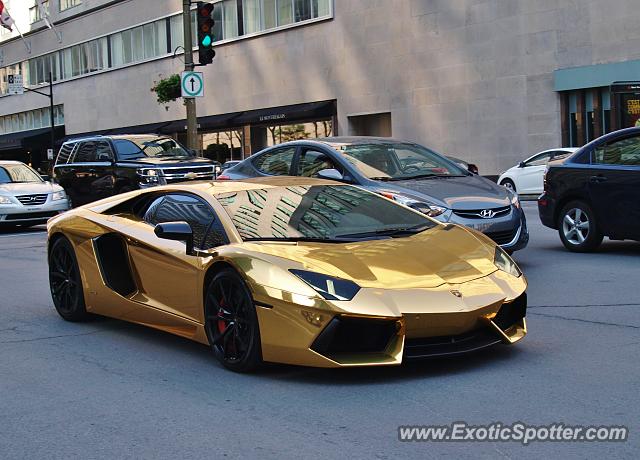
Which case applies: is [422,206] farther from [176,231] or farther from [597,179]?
[176,231]

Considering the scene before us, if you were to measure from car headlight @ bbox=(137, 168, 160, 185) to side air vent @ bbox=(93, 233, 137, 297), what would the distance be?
11.5 m

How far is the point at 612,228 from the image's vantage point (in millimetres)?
11477

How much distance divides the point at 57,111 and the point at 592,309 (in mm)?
59891

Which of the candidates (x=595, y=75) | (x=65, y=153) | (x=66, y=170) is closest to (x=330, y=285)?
(x=66, y=170)

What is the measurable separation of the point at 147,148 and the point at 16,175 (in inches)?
108

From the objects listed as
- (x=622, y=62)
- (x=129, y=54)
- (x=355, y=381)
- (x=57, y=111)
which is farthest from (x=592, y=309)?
(x=57, y=111)

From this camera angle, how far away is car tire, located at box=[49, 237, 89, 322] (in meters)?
8.12

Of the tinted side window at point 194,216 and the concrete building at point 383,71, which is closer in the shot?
the tinted side window at point 194,216

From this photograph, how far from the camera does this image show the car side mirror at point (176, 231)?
655cm

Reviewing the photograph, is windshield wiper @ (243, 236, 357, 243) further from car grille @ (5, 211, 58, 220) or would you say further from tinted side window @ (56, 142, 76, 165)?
tinted side window @ (56, 142, 76, 165)

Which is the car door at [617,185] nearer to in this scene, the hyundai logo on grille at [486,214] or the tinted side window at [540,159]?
the hyundai logo on grille at [486,214]

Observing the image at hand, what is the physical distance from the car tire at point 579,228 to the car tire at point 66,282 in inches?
252

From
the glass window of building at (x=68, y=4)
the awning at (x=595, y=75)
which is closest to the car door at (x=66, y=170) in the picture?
the awning at (x=595, y=75)

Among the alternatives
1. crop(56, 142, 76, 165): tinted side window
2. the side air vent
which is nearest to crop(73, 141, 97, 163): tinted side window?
crop(56, 142, 76, 165): tinted side window
